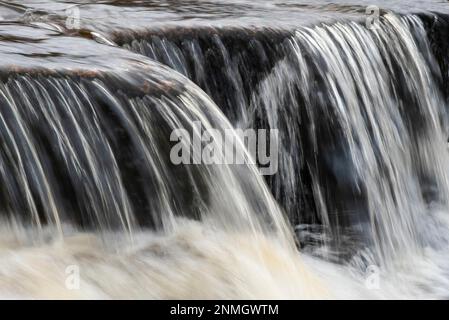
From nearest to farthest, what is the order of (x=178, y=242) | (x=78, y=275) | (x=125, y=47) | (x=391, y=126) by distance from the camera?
(x=78, y=275)
(x=178, y=242)
(x=125, y=47)
(x=391, y=126)

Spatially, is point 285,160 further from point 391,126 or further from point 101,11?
point 101,11

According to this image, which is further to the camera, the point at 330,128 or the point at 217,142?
the point at 330,128

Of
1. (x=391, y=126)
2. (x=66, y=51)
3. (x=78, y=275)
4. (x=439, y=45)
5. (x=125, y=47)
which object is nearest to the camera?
(x=78, y=275)

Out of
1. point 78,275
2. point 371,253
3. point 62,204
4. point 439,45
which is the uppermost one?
point 439,45

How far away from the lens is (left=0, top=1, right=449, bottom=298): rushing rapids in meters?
4.30

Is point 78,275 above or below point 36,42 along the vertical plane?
below

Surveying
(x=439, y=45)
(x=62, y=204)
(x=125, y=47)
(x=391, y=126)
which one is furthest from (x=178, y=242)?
(x=439, y=45)

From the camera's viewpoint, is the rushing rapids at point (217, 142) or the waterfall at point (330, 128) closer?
the rushing rapids at point (217, 142)

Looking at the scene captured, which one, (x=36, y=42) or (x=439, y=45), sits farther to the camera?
(x=439, y=45)

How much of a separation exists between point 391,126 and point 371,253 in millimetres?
1208

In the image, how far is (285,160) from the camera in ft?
19.5

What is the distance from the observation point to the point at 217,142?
4906 millimetres

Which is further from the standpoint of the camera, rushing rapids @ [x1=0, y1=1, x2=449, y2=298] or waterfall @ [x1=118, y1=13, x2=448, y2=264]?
waterfall @ [x1=118, y1=13, x2=448, y2=264]

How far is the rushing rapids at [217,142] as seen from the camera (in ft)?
14.1
